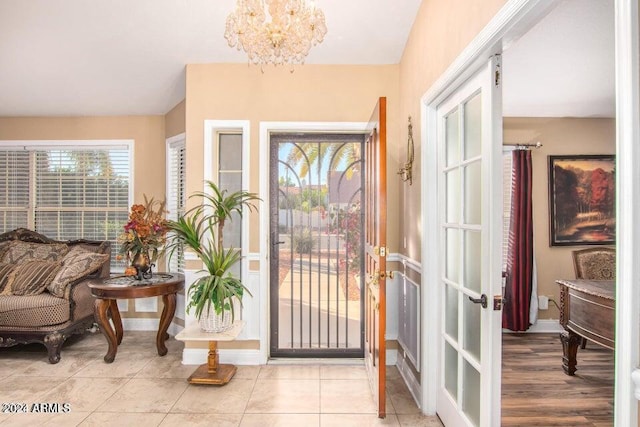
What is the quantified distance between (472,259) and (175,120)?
11.6 ft

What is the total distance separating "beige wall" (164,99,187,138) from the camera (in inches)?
171

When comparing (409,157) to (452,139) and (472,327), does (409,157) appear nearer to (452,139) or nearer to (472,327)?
(452,139)

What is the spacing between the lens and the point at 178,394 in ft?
9.87

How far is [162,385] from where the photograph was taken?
317cm

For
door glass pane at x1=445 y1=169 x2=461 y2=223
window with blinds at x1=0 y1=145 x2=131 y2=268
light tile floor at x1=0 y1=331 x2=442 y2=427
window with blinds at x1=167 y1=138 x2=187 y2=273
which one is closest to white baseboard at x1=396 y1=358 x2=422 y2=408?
light tile floor at x1=0 y1=331 x2=442 y2=427

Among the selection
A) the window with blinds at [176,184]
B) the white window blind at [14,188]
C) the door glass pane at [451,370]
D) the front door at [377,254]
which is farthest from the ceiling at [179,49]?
the door glass pane at [451,370]

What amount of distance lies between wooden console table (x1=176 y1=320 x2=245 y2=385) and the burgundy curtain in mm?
3023

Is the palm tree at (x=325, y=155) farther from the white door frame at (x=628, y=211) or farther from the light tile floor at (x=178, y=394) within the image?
the white door frame at (x=628, y=211)

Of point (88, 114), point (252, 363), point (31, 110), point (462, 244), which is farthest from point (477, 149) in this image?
point (31, 110)

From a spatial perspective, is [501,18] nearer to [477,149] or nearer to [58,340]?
[477,149]

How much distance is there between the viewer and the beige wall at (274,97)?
3.65 meters

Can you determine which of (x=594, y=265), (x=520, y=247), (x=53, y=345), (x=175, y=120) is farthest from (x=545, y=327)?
(x=53, y=345)

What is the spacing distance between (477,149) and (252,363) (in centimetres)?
265

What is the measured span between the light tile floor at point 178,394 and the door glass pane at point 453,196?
1.34 meters
